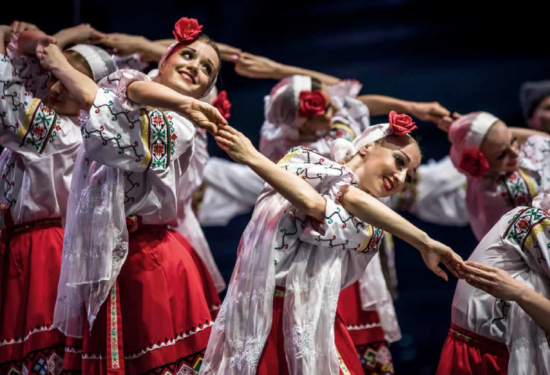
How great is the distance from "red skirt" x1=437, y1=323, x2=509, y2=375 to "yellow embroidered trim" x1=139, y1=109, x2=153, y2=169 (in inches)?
48.5

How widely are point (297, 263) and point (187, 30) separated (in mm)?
989

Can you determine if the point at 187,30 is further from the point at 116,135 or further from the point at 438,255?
the point at 438,255

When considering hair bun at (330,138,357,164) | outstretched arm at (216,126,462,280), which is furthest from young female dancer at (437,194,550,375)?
hair bun at (330,138,357,164)

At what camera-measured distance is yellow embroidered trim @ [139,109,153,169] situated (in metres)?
2.54

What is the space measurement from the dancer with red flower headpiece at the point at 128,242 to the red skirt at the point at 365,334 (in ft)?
3.14

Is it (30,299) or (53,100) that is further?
(53,100)

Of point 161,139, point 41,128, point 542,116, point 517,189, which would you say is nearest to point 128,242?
point 161,139

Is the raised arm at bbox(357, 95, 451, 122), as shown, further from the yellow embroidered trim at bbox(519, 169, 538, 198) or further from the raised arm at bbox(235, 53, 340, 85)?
the yellow embroidered trim at bbox(519, 169, 538, 198)

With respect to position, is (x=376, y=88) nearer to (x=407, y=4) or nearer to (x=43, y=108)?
(x=407, y=4)

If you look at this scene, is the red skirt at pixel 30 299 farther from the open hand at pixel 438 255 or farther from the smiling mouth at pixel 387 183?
the open hand at pixel 438 255

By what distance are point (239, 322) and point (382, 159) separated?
751 mm

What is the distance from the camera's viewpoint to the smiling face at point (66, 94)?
3.07 metres

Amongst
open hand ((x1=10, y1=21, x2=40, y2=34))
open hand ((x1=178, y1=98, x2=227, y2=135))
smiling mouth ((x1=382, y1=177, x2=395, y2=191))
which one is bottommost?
smiling mouth ((x1=382, y1=177, x2=395, y2=191))

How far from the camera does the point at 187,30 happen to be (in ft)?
9.32
